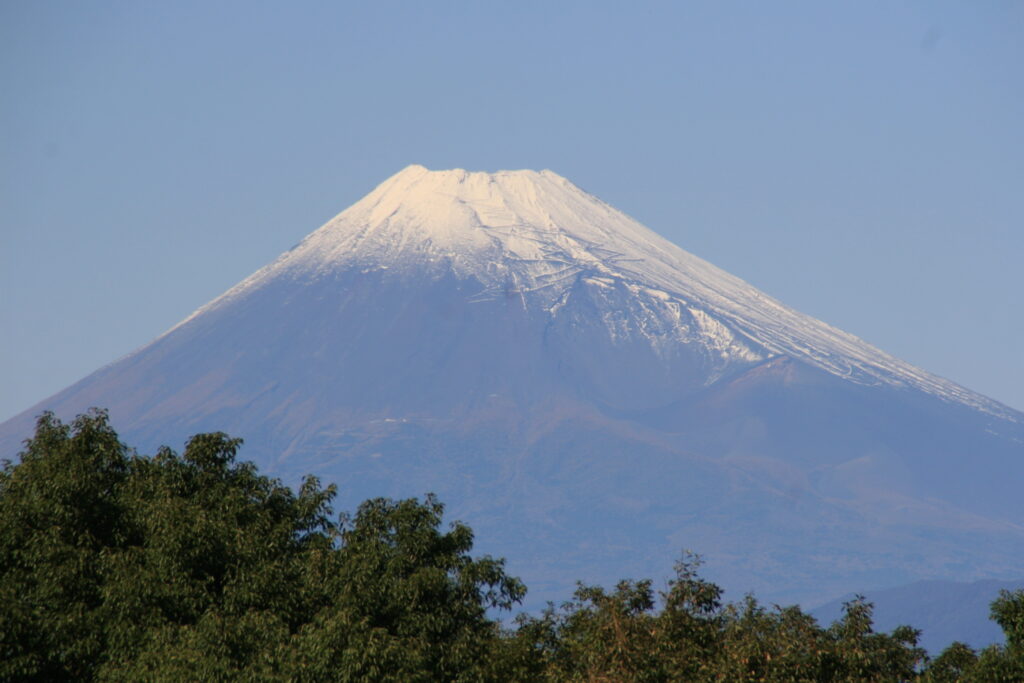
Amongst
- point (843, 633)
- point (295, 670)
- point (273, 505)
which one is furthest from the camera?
point (273, 505)

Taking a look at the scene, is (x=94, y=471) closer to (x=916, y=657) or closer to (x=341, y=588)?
(x=341, y=588)

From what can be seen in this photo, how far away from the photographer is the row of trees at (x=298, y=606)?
Answer: 34031 mm

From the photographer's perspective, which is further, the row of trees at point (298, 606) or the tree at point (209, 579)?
the row of trees at point (298, 606)

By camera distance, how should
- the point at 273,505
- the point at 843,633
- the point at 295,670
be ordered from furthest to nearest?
1. the point at 273,505
2. the point at 843,633
3. the point at 295,670

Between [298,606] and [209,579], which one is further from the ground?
[298,606]

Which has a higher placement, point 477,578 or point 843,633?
point 843,633

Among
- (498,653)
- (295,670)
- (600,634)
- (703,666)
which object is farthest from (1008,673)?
(295,670)

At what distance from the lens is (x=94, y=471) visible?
41375 millimetres

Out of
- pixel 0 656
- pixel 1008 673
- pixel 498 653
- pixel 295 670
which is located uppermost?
pixel 1008 673

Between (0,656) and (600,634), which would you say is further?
(600,634)

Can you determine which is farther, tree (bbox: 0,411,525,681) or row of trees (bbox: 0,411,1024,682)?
row of trees (bbox: 0,411,1024,682)

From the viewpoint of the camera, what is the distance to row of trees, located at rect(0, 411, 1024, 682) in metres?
34.0

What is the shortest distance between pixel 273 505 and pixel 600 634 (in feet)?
36.9

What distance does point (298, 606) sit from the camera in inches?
1487
